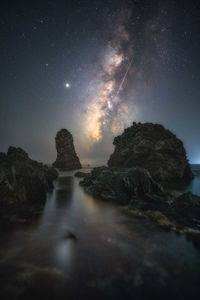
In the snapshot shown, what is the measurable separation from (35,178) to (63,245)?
30.4ft

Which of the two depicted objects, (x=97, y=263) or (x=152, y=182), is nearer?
(x=97, y=263)

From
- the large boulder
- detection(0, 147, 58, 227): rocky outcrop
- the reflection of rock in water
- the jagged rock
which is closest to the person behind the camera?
detection(0, 147, 58, 227): rocky outcrop

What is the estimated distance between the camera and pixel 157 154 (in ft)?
150

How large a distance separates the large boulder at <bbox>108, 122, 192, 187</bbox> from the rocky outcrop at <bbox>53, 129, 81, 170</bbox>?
70.3 metres

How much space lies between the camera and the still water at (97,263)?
3.92 meters

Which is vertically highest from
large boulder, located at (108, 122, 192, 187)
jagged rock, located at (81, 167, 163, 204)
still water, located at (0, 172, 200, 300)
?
large boulder, located at (108, 122, 192, 187)

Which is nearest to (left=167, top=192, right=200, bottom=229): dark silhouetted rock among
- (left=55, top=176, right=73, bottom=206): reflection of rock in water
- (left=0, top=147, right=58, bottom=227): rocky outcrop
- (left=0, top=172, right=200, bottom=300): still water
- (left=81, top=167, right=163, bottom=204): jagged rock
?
(left=0, top=172, right=200, bottom=300): still water

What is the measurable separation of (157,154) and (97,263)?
45.3 meters

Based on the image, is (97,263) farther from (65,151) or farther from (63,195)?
(65,151)

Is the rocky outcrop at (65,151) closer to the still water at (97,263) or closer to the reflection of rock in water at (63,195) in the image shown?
the reflection of rock in water at (63,195)

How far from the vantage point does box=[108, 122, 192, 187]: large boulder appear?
44.0 m

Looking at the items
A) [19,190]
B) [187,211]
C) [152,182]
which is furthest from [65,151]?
[187,211]

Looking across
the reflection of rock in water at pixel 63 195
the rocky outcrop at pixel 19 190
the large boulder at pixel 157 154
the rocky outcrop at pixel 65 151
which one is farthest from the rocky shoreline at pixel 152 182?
the rocky outcrop at pixel 65 151

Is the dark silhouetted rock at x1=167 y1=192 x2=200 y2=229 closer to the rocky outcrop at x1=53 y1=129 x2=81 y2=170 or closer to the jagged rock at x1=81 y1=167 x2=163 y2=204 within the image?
the jagged rock at x1=81 y1=167 x2=163 y2=204
